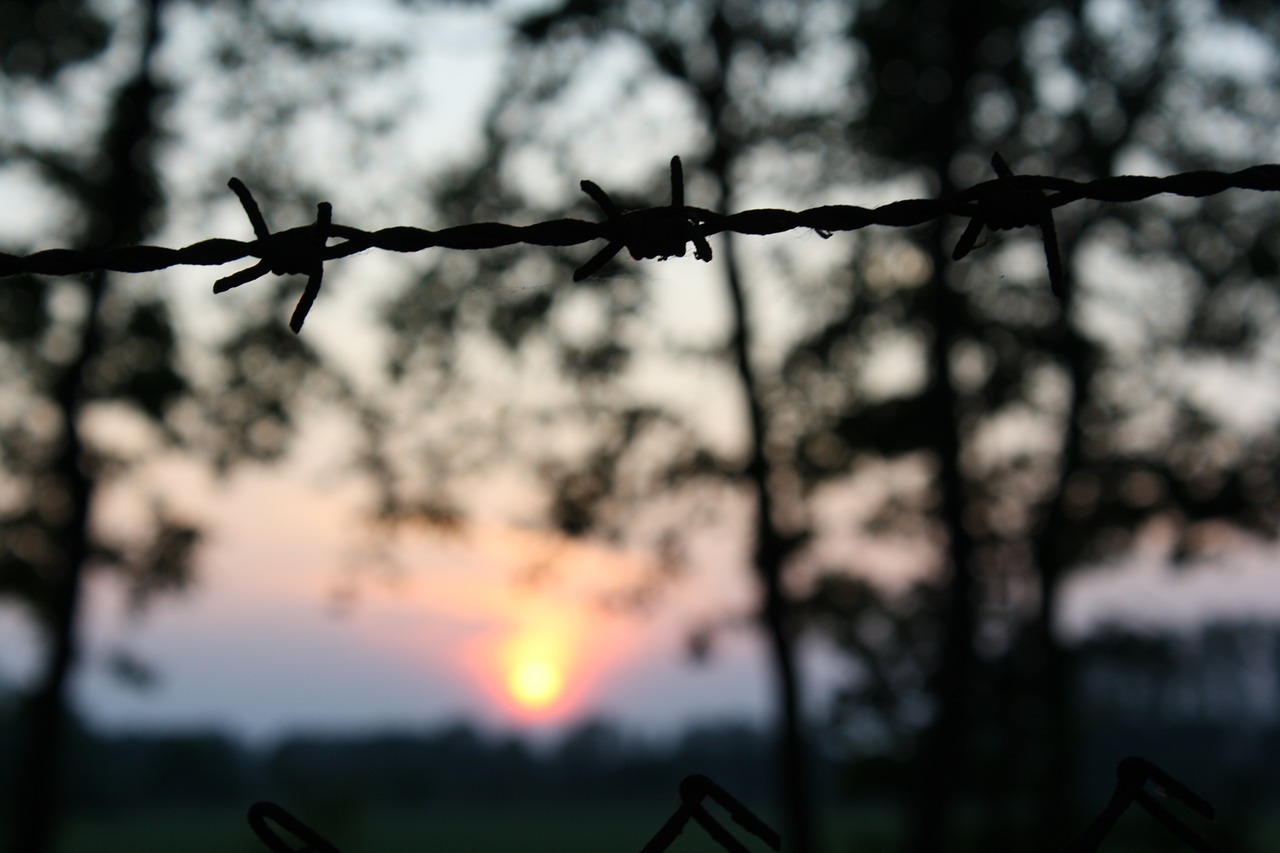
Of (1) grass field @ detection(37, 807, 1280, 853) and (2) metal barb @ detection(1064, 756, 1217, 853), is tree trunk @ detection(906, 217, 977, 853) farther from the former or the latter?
(1) grass field @ detection(37, 807, 1280, 853)

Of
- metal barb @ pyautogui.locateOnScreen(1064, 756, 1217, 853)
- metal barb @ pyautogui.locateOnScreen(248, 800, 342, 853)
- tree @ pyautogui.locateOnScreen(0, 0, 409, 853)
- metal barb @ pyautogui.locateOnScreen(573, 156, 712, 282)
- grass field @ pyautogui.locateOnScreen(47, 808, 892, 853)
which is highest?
tree @ pyautogui.locateOnScreen(0, 0, 409, 853)

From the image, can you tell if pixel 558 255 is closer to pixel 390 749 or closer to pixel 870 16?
pixel 870 16

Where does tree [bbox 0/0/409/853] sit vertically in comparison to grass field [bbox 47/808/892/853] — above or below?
above

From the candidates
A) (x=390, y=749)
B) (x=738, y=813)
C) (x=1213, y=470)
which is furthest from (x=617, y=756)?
(x=738, y=813)

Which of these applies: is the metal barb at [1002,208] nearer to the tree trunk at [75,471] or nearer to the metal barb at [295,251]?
the metal barb at [295,251]

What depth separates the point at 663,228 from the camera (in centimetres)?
162

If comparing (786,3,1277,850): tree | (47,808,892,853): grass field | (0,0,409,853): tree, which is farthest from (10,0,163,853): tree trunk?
(47,808,892,853): grass field

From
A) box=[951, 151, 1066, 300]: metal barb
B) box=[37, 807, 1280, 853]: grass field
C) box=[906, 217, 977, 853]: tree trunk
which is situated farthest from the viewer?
box=[37, 807, 1280, 853]: grass field

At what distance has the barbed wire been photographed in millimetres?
1521

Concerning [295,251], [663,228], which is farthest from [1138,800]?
[295,251]

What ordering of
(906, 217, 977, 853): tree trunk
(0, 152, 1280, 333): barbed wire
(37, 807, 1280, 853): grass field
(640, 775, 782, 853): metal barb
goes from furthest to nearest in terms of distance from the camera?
(37, 807, 1280, 853): grass field
(906, 217, 977, 853): tree trunk
(0, 152, 1280, 333): barbed wire
(640, 775, 782, 853): metal barb

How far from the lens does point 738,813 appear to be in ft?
4.10

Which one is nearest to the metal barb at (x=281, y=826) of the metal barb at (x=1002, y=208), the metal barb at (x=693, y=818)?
the metal barb at (x=693, y=818)

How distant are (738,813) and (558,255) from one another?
11.7 metres
